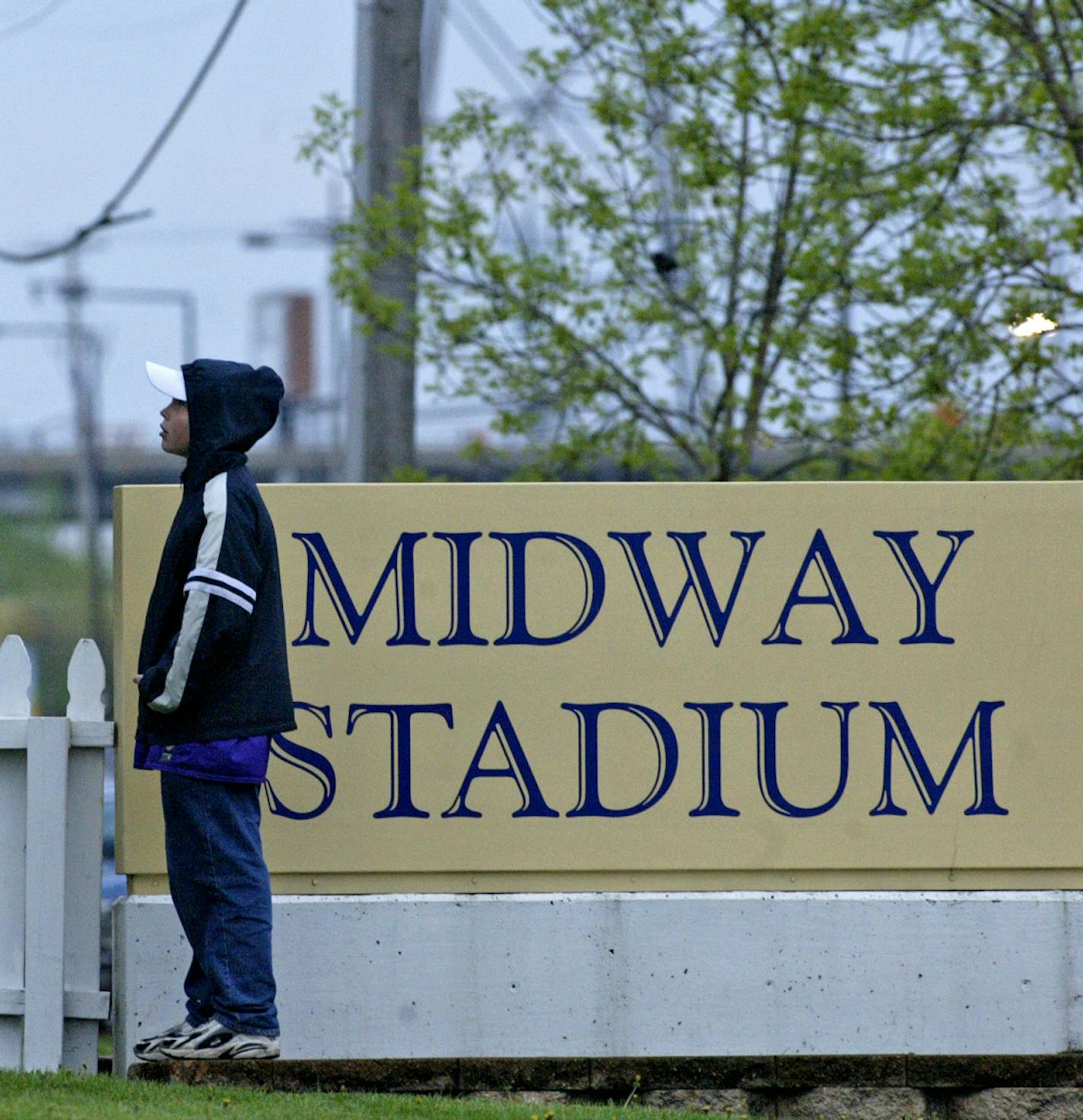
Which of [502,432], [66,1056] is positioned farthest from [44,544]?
[66,1056]

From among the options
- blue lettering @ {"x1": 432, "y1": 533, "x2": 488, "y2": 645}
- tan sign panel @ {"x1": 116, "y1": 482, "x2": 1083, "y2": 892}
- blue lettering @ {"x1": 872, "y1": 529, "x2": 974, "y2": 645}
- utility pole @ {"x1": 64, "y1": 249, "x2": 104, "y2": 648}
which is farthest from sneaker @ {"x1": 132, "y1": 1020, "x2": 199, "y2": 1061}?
utility pole @ {"x1": 64, "y1": 249, "x2": 104, "y2": 648}

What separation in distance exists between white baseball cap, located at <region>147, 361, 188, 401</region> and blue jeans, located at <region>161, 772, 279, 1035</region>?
39.4 inches

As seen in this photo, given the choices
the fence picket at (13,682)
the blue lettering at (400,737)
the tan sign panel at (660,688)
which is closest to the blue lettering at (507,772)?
the tan sign panel at (660,688)

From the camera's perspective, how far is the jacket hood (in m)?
4.39

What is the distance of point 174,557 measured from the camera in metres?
4.34

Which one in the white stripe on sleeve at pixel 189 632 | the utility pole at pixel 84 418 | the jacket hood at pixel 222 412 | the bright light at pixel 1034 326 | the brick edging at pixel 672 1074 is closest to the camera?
the white stripe on sleeve at pixel 189 632

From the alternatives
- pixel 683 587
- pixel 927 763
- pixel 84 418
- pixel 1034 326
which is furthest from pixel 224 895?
pixel 84 418

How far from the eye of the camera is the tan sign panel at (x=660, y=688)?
193 inches

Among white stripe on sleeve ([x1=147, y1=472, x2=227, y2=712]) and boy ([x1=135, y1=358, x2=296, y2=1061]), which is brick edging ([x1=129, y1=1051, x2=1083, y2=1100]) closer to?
boy ([x1=135, y1=358, x2=296, y2=1061])

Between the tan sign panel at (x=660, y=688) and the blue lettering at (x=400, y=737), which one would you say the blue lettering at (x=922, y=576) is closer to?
the tan sign panel at (x=660, y=688)

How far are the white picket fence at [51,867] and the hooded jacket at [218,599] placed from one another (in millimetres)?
449

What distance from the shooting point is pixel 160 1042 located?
4496mm

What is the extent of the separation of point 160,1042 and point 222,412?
169 centimetres

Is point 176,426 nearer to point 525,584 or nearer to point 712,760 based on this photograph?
point 525,584
